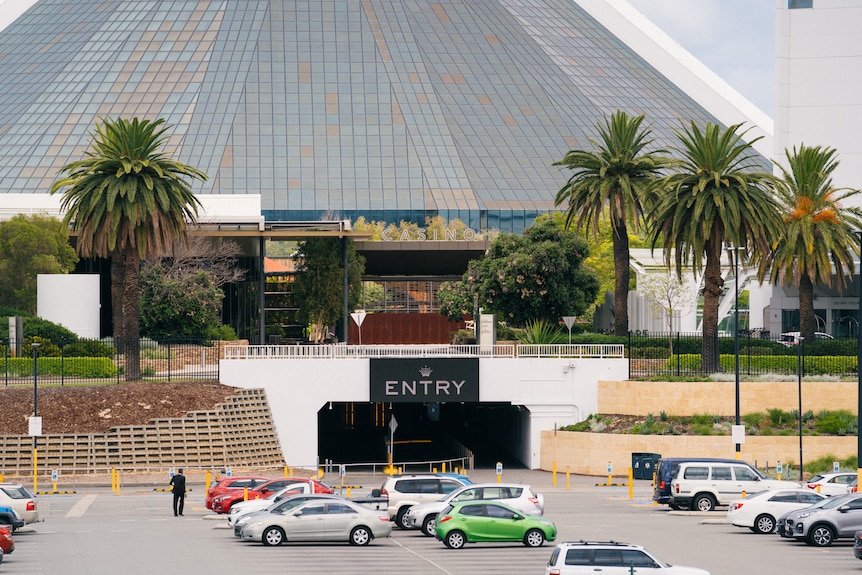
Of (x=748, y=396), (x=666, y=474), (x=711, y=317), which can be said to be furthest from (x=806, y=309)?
(x=666, y=474)

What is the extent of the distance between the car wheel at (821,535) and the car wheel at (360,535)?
478 inches

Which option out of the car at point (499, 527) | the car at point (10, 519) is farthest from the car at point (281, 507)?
the car at point (10, 519)

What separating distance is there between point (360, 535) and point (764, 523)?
1214 cm

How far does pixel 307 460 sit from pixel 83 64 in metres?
79.3

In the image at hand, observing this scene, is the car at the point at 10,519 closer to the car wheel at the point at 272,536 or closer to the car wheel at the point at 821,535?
the car wheel at the point at 272,536

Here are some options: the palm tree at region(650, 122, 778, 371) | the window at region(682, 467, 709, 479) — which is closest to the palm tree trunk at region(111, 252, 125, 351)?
the palm tree at region(650, 122, 778, 371)

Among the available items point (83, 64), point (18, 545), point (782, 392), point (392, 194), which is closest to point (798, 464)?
point (782, 392)

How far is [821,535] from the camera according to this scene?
38094mm

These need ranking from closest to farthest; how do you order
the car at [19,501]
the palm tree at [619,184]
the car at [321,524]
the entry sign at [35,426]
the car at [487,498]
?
1. the car at [321,524]
2. the car at [487,498]
3. the car at [19,501]
4. the entry sign at [35,426]
5. the palm tree at [619,184]

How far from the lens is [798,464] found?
6203 centimetres

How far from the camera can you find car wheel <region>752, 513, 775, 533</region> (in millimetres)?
41188

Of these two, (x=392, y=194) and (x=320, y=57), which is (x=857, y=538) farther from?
(x=320, y=57)

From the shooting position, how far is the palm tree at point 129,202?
66.4 metres

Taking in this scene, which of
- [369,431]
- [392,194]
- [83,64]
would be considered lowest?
[369,431]
